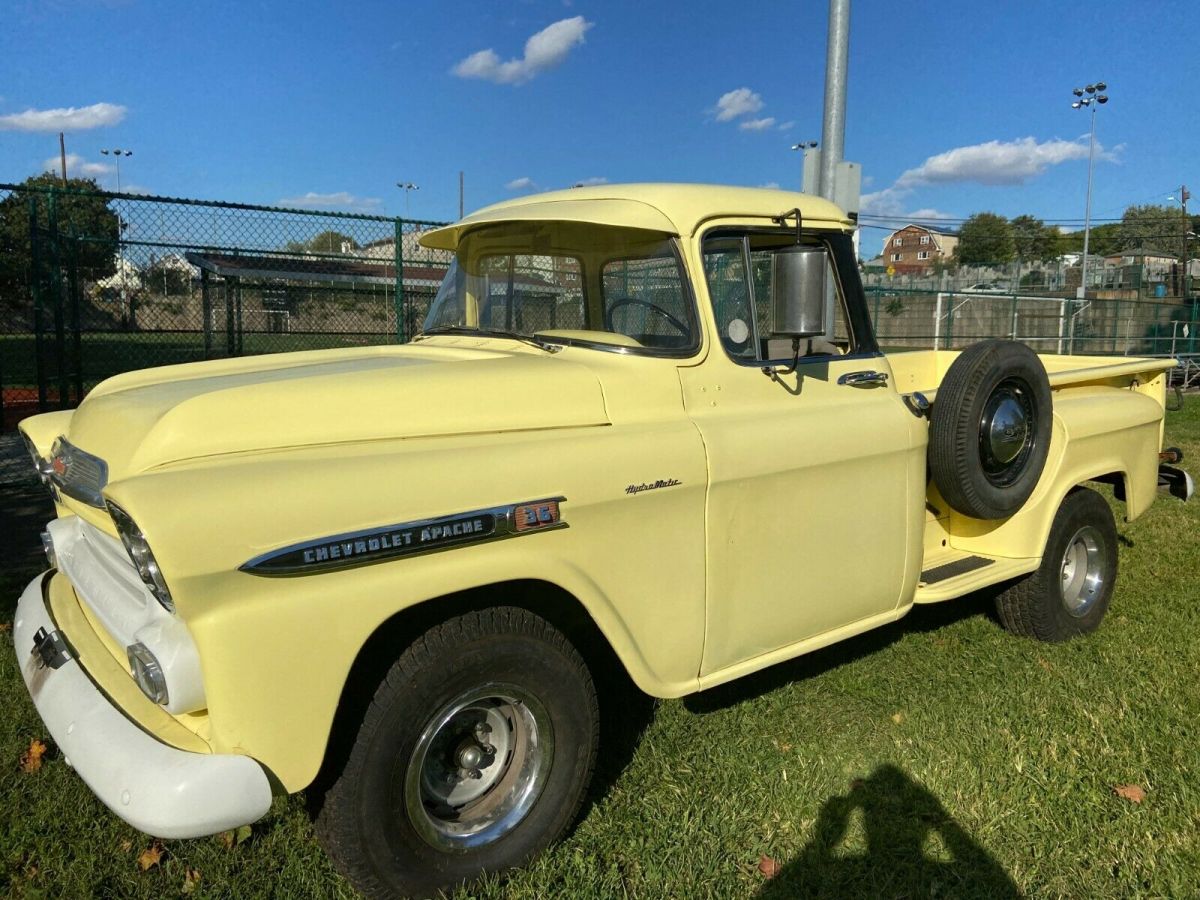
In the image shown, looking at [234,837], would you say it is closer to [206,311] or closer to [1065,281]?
[206,311]

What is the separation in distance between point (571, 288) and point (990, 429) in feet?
5.92

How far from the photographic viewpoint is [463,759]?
2562 millimetres

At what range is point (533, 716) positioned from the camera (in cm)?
262

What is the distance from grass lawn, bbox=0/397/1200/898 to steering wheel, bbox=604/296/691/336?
162 cm

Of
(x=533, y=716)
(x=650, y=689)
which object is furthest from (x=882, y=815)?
(x=533, y=716)

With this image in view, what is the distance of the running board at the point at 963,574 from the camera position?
12.0ft

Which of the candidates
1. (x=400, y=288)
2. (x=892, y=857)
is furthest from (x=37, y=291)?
(x=892, y=857)

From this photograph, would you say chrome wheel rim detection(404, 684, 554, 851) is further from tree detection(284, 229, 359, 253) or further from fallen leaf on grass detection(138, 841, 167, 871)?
tree detection(284, 229, 359, 253)

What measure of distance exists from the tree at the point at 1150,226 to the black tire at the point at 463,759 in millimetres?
72112

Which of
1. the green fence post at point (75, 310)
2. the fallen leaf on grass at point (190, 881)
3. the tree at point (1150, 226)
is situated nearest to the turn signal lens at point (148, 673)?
the fallen leaf on grass at point (190, 881)

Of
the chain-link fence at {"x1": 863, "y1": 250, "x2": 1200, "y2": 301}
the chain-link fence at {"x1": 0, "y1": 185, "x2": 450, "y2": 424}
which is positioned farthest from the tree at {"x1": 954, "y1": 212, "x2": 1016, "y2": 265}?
the chain-link fence at {"x1": 0, "y1": 185, "x2": 450, "y2": 424}

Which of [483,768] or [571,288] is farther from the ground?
[571,288]

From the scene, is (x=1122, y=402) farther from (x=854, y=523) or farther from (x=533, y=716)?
(x=533, y=716)

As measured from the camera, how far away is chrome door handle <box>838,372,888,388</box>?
11.3 feet
